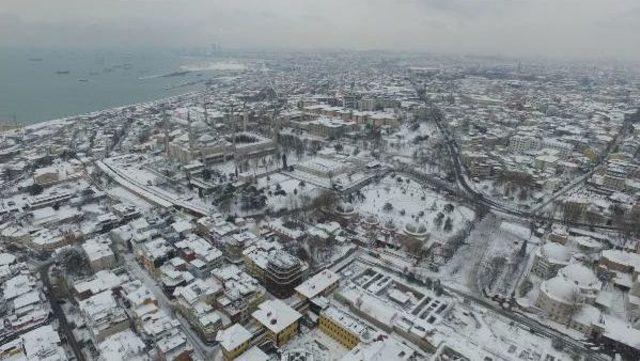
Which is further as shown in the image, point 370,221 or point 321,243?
point 370,221

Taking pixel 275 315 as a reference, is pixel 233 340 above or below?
below

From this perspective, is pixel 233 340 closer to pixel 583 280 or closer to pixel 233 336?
pixel 233 336

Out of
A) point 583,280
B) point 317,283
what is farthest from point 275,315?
point 583,280

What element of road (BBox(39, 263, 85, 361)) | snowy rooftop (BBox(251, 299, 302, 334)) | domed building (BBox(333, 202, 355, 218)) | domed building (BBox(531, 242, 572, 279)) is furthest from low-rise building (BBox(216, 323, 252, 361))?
domed building (BBox(531, 242, 572, 279))

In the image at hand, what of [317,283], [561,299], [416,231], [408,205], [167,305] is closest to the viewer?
[561,299]

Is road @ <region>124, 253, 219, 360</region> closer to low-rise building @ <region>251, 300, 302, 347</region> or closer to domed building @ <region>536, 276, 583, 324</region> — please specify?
low-rise building @ <region>251, 300, 302, 347</region>

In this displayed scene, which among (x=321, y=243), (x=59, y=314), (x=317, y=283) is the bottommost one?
(x=59, y=314)

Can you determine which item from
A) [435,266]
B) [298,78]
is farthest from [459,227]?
[298,78]

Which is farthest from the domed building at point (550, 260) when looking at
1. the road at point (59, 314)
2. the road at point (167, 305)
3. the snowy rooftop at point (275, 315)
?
the road at point (59, 314)
